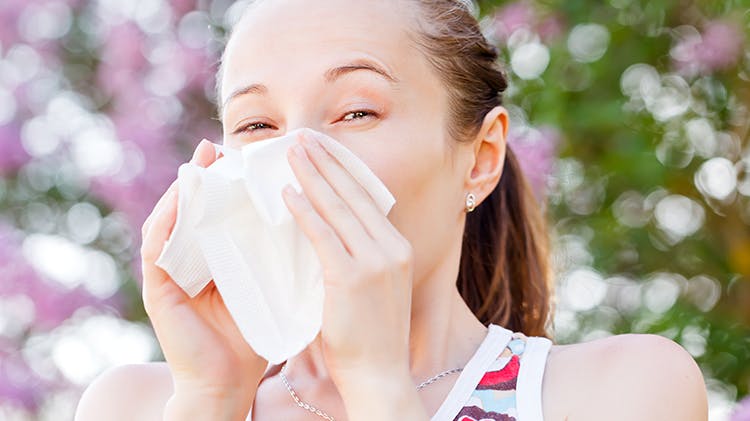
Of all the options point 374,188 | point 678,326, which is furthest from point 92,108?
point 374,188

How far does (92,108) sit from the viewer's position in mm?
3902

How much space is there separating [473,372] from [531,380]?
0.10m

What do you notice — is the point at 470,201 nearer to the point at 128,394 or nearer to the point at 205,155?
the point at 205,155

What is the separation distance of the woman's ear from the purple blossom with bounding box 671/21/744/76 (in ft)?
3.70

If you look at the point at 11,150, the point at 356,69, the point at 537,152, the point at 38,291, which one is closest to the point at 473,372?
the point at 356,69

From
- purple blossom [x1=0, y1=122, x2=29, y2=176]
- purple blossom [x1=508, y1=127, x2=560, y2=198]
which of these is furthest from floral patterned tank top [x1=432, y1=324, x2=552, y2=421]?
purple blossom [x1=0, y1=122, x2=29, y2=176]

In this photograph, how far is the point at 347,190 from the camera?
5.60 ft

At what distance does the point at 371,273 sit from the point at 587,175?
6.14 feet

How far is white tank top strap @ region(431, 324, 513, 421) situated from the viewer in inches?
77.4

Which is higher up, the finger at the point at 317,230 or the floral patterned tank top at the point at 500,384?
the finger at the point at 317,230

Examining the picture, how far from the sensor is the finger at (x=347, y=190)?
1.70m

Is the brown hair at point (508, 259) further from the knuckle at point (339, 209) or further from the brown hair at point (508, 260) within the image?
the knuckle at point (339, 209)

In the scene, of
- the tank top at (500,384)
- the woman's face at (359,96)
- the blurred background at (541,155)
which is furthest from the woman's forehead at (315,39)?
the blurred background at (541,155)

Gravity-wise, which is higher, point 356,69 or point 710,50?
point 356,69
